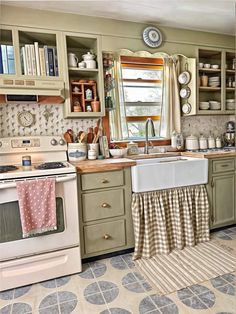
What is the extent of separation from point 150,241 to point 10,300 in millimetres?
1188

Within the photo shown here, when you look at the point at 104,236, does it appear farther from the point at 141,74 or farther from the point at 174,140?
the point at 141,74

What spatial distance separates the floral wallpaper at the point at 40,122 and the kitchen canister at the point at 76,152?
258 millimetres

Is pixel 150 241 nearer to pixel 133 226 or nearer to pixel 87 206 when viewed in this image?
pixel 133 226

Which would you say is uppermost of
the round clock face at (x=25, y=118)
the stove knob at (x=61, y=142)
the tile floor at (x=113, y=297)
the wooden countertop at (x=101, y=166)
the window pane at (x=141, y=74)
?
the window pane at (x=141, y=74)

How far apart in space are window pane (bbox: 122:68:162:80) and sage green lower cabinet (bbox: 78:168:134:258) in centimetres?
127

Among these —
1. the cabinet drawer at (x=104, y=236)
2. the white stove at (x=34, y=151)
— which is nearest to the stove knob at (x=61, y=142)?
the white stove at (x=34, y=151)

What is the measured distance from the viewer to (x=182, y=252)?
2186 mm

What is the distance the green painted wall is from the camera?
2.11 meters

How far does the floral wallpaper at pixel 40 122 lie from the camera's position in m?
2.29

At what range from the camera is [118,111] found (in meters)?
2.68

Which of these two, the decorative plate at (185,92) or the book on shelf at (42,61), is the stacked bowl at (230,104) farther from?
the book on shelf at (42,61)

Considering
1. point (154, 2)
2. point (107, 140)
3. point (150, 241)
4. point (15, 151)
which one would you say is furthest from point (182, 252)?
point (154, 2)

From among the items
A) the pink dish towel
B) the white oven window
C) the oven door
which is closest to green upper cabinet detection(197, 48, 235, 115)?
the oven door

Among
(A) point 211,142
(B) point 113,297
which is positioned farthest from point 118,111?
(B) point 113,297
